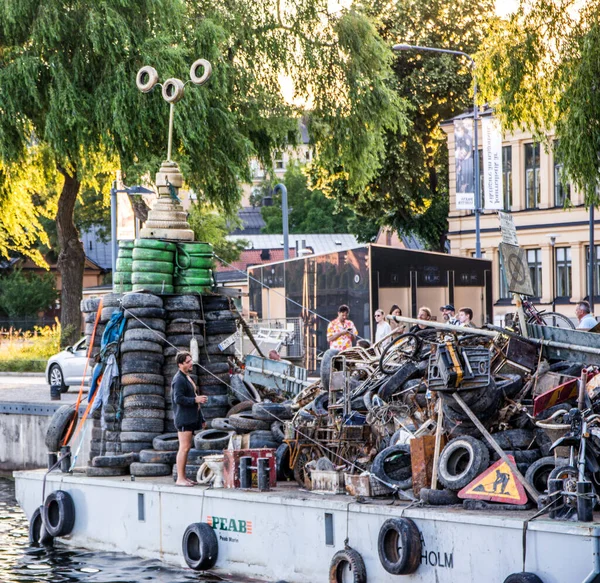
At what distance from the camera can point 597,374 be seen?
14.1 metres

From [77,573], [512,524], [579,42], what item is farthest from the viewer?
[579,42]

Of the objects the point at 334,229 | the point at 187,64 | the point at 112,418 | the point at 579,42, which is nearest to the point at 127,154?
the point at 187,64

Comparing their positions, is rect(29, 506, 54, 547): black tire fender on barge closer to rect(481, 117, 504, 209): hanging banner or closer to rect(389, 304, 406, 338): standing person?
rect(389, 304, 406, 338): standing person

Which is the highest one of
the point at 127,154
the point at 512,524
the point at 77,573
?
the point at 127,154

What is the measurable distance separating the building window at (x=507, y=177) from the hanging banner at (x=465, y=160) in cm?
1583

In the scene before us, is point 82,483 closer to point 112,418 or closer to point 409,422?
point 112,418

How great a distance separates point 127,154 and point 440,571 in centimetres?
2093

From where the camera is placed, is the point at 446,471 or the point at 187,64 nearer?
the point at 446,471

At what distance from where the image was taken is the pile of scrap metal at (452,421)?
515 inches

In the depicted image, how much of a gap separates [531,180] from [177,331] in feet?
144

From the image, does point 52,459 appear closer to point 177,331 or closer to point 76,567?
point 76,567

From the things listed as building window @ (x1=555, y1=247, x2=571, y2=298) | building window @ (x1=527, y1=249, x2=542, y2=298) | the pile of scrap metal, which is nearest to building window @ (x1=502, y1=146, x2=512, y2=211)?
building window @ (x1=527, y1=249, x2=542, y2=298)

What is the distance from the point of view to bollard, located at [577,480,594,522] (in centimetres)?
1169

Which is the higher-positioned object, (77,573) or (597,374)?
(597,374)
